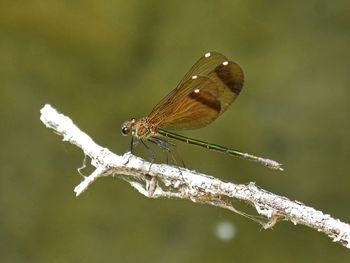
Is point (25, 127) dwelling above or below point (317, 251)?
below

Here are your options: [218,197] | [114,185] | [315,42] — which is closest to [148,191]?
[218,197]

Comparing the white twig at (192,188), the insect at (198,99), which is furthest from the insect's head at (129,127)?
the white twig at (192,188)

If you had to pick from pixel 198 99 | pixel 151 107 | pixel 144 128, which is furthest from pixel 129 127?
pixel 151 107

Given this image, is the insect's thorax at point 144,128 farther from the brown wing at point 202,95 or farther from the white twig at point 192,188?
the white twig at point 192,188

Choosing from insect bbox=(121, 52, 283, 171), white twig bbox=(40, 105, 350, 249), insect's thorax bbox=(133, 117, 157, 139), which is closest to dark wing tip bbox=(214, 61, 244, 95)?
insect bbox=(121, 52, 283, 171)

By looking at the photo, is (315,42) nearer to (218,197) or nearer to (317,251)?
(317,251)

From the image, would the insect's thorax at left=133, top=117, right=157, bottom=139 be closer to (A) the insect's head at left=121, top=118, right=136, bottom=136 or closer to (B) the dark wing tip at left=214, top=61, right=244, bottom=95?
(A) the insect's head at left=121, top=118, right=136, bottom=136
